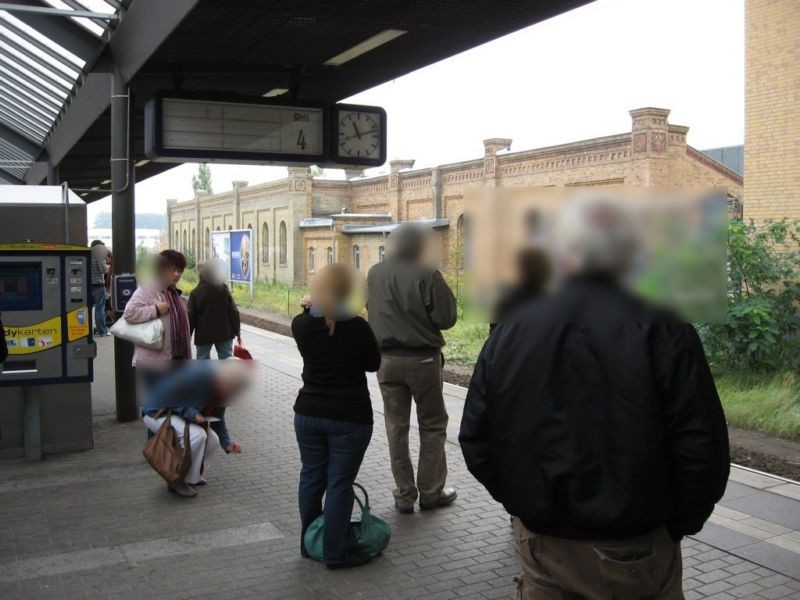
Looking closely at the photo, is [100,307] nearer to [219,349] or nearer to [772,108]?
[219,349]

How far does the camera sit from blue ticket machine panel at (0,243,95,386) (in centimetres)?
718

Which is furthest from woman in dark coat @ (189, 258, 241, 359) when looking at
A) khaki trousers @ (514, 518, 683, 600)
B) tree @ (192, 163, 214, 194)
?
tree @ (192, 163, 214, 194)

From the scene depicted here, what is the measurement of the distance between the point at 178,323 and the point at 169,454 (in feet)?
3.80

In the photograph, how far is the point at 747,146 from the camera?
525 inches

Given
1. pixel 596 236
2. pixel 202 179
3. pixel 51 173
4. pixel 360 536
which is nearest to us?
pixel 596 236

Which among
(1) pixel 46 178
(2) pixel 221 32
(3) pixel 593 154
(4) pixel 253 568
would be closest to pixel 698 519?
(4) pixel 253 568

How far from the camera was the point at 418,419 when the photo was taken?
5.81 meters

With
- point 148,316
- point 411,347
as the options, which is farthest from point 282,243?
point 411,347

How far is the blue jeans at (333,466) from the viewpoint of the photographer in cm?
459

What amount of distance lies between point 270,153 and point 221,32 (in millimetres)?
1218

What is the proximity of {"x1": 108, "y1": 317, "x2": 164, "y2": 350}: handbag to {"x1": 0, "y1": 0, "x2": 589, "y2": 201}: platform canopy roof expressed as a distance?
234 cm

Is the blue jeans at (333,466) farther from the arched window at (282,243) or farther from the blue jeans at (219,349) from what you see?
the arched window at (282,243)

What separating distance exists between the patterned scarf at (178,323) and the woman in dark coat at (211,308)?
1.28 metres

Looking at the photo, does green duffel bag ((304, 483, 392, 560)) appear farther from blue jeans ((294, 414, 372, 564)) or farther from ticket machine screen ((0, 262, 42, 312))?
ticket machine screen ((0, 262, 42, 312))
